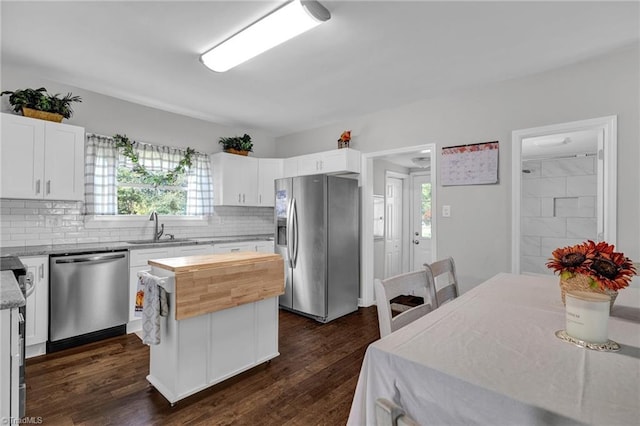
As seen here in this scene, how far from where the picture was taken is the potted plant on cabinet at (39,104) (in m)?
2.90

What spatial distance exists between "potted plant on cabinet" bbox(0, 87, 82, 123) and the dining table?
12.0ft

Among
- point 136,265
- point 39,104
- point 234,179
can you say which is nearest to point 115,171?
point 39,104

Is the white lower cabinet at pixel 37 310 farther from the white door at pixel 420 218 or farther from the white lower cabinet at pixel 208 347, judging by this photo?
the white door at pixel 420 218

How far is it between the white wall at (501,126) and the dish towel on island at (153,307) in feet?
9.29

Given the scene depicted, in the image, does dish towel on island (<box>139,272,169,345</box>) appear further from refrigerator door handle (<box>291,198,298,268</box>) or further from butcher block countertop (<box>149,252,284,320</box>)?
refrigerator door handle (<box>291,198,298,268</box>)

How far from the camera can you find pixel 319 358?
279 centimetres

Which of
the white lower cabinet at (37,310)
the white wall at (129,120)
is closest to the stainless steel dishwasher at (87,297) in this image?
the white lower cabinet at (37,310)

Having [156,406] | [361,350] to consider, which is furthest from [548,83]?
[156,406]

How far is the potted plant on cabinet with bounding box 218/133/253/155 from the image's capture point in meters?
4.65

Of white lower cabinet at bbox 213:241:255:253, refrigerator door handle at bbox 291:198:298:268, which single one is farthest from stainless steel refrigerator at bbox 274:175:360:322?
white lower cabinet at bbox 213:241:255:253

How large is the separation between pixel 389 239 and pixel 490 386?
4.69m

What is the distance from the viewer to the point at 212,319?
220 cm

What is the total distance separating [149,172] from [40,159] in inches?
46.5

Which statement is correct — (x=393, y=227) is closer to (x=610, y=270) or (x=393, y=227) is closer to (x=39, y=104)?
(x=610, y=270)
